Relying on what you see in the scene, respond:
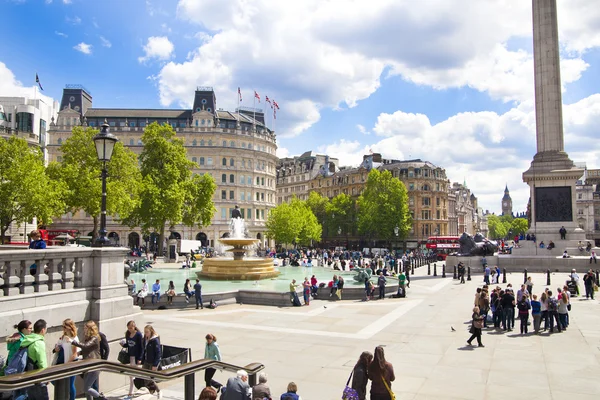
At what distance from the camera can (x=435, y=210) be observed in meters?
90.6

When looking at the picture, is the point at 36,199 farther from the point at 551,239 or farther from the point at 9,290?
the point at 551,239

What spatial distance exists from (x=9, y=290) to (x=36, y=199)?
1175 inches

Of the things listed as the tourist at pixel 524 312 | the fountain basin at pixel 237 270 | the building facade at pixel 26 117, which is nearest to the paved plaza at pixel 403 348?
the tourist at pixel 524 312

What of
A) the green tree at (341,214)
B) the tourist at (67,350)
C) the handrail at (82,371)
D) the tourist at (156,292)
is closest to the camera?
the handrail at (82,371)

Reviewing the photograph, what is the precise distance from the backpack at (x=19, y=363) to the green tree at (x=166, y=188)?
1661 inches

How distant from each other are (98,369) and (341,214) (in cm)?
8792

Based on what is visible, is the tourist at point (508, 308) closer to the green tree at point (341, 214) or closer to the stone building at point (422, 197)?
the stone building at point (422, 197)

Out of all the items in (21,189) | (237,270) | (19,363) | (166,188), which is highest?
(166,188)

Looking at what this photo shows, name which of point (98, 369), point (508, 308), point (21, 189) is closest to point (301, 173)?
point (21, 189)

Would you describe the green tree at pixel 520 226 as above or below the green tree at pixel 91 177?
below

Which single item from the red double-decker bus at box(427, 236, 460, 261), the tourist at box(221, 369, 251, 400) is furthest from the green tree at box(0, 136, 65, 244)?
the red double-decker bus at box(427, 236, 460, 261)

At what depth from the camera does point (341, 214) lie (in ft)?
305

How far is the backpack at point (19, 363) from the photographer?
20.4 feet

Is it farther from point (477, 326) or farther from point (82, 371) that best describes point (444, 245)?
point (82, 371)
